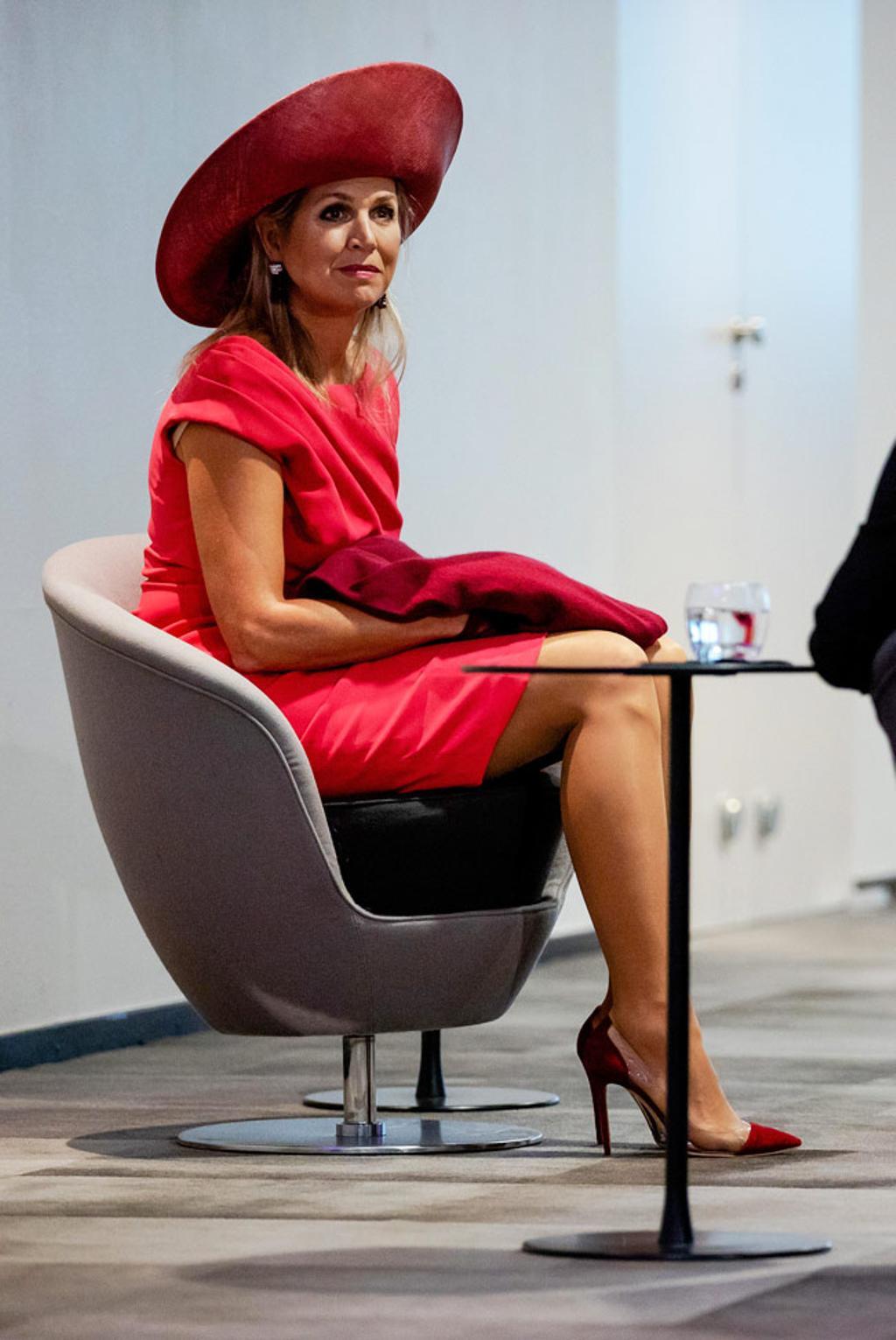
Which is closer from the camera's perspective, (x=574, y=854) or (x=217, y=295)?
(x=574, y=854)

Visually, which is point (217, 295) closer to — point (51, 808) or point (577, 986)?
point (51, 808)

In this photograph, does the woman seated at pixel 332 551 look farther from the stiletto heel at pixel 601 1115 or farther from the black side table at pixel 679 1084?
the black side table at pixel 679 1084

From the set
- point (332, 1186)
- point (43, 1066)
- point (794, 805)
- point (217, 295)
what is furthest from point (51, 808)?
point (794, 805)

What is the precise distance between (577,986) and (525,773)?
2.06 meters

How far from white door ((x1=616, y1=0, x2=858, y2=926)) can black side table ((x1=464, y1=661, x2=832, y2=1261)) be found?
3.47 meters

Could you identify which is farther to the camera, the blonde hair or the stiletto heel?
the blonde hair

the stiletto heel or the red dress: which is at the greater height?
the red dress

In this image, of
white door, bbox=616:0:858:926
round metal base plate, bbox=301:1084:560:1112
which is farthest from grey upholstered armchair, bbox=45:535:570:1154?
white door, bbox=616:0:858:926

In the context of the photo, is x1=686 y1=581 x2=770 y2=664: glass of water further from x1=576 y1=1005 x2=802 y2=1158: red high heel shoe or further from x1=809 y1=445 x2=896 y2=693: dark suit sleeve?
x1=576 y1=1005 x2=802 y2=1158: red high heel shoe

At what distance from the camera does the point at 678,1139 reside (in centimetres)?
228

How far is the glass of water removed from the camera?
2.34m

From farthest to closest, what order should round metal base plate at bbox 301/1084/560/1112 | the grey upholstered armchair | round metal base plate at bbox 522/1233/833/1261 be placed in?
round metal base plate at bbox 301/1084/560/1112
the grey upholstered armchair
round metal base plate at bbox 522/1233/833/1261

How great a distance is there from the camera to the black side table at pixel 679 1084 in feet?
7.40

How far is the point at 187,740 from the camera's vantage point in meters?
2.82
